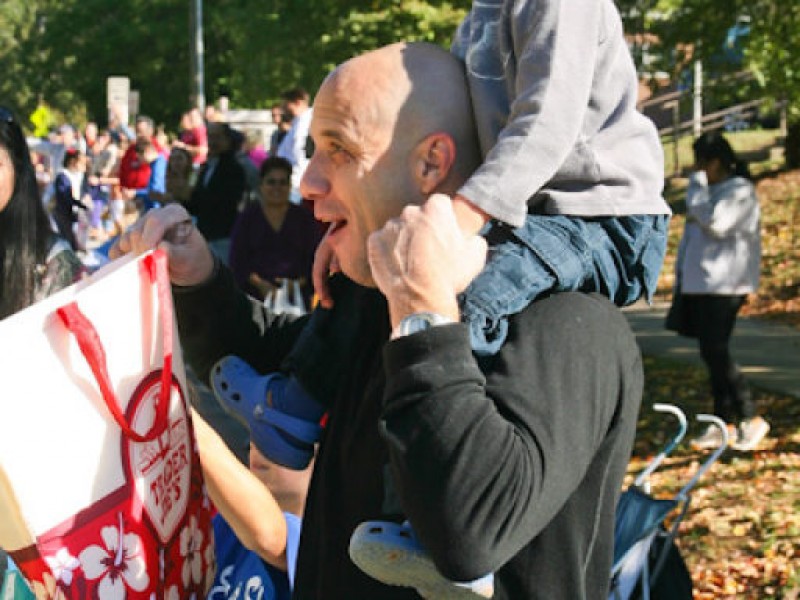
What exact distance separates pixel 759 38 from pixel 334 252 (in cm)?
767

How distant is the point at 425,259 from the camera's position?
1.77m

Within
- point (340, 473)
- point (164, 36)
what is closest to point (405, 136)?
point (340, 473)

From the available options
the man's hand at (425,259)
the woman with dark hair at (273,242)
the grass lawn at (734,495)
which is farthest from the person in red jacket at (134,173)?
the man's hand at (425,259)

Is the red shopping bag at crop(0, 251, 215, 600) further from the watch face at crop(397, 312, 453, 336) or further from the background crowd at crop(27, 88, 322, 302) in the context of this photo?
the background crowd at crop(27, 88, 322, 302)

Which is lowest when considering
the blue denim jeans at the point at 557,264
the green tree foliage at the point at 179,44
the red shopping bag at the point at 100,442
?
the green tree foliage at the point at 179,44

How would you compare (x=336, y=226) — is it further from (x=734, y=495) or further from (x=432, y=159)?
(x=734, y=495)

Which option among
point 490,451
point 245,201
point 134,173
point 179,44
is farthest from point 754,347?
point 179,44

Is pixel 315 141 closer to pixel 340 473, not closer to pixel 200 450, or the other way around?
pixel 340 473

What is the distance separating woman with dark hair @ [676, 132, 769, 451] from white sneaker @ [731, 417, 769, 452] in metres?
0.37

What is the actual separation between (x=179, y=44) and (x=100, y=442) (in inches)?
1822

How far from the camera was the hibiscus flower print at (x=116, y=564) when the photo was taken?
1.98m

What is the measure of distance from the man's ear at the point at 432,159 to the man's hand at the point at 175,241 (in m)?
0.59

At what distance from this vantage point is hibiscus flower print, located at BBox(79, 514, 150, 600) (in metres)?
1.98

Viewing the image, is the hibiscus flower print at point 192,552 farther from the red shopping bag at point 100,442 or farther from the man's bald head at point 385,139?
the man's bald head at point 385,139
